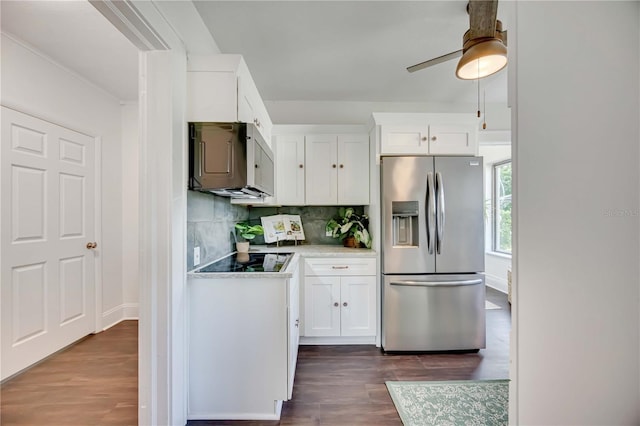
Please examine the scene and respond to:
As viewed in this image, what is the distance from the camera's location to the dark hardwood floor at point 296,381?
1.72m

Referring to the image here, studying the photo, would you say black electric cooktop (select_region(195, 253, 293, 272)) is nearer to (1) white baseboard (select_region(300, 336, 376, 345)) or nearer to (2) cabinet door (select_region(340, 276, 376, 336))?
(2) cabinet door (select_region(340, 276, 376, 336))

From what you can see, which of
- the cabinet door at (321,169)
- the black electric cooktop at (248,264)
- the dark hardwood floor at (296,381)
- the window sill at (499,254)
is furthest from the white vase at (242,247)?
the window sill at (499,254)

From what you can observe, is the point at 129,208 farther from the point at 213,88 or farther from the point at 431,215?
the point at 431,215

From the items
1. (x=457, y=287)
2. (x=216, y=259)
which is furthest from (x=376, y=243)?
(x=216, y=259)

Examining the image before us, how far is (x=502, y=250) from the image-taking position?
478 centimetres

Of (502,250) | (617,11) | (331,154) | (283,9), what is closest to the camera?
(617,11)

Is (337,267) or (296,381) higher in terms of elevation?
(337,267)

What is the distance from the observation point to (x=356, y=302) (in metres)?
2.65

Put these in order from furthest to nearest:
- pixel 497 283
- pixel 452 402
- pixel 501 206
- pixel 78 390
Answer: pixel 501 206
pixel 497 283
pixel 78 390
pixel 452 402

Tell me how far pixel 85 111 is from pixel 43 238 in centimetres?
129

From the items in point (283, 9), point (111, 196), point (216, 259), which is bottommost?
point (216, 259)

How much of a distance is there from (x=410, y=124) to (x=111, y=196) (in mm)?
3314

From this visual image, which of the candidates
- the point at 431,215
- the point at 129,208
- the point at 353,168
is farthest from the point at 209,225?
the point at 431,215

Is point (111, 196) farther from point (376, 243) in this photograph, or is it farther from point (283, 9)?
point (376, 243)
